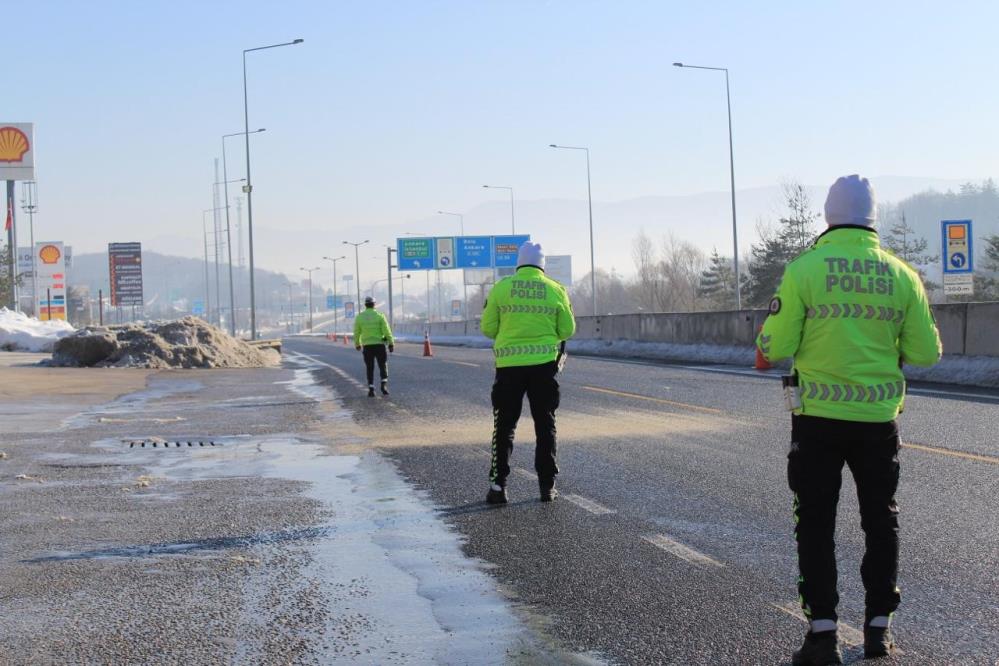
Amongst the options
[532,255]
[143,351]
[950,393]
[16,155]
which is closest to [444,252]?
[16,155]

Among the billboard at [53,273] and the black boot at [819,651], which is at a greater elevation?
the billboard at [53,273]

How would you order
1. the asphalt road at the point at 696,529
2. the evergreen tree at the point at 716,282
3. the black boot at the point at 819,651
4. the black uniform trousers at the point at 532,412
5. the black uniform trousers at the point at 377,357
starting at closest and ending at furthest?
the black boot at the point at 819,651, the asphalt road at the point at 696,529, the black uniform trousers at the point at 532,412, the black uniform trousers at the point at 377,357, the evergreen tree at the point at 716,282

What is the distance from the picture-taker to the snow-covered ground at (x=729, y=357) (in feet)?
61.7

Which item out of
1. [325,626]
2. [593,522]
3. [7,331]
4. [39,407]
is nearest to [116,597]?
[325,626]

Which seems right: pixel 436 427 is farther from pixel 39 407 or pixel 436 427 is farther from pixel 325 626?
pixel 325 626

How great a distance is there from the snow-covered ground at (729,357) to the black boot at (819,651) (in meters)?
15.1

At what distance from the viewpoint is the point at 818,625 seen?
14.9 feet

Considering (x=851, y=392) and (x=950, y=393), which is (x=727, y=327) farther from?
(x=851, y=392)

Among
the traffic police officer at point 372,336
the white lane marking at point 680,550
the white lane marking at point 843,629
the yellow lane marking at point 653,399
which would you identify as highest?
the traffic police officer at point 372,336

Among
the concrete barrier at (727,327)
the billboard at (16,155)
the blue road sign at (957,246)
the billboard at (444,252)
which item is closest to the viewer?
the concrete barrier at (727,327)

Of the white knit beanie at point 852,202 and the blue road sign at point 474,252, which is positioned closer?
the white knit beanie at point 852,202

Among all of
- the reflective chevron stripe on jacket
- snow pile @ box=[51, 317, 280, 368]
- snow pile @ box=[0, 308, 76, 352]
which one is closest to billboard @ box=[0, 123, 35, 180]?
snow pile @ box=[0, 308, 76, 352]

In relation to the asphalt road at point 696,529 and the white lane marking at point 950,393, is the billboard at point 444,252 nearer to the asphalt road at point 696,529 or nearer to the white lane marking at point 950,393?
the white lane marking at point 950,393

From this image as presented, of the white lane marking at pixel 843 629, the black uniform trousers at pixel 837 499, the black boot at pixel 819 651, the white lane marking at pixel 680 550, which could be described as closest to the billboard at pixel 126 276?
the white lane marking at pixel 680 550
